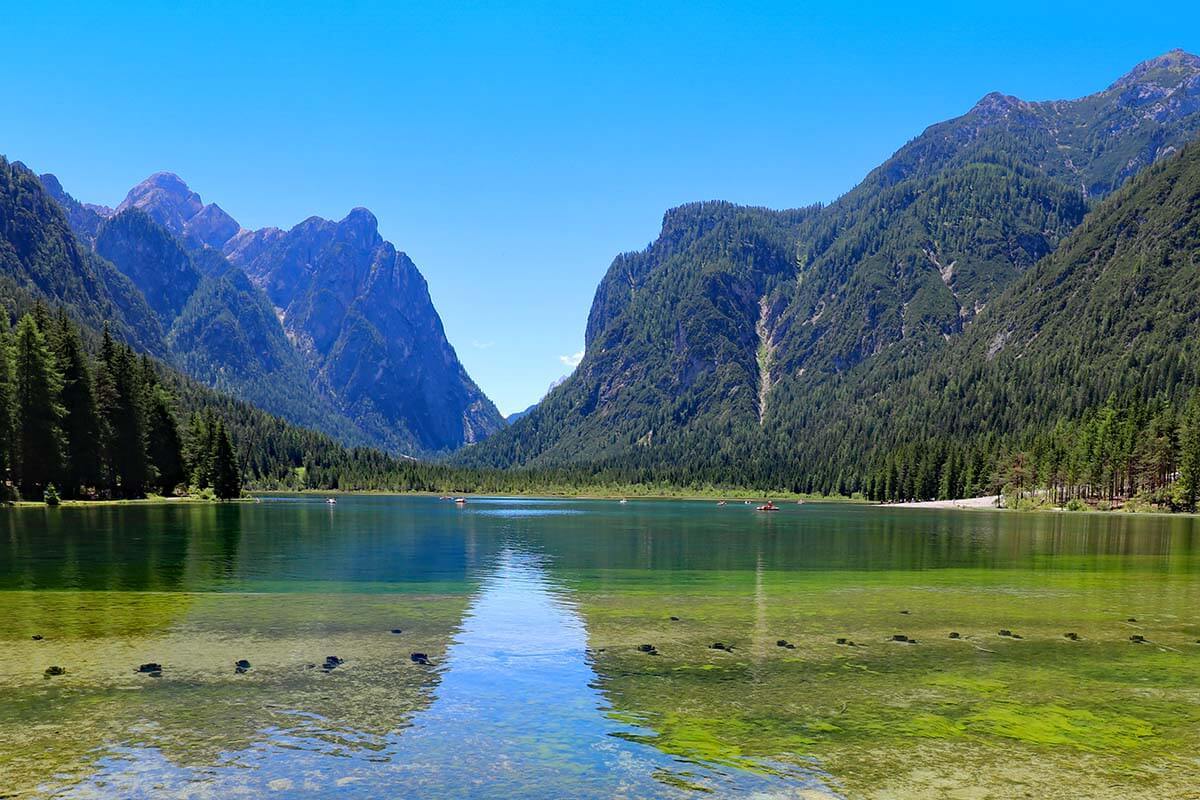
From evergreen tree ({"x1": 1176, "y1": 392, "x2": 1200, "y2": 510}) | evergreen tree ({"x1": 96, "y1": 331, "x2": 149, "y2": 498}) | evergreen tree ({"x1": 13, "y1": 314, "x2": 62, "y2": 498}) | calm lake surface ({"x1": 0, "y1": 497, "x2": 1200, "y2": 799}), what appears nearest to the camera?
calm lake surface ({"x1": 0, "y1": 497, "x2": 1200, "y2": 799})

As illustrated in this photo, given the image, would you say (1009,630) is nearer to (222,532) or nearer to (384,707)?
(384,707)

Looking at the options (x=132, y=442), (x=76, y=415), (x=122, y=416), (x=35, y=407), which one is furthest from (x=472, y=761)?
(x=132, y=442)

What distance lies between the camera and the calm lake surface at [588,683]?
1734 cm

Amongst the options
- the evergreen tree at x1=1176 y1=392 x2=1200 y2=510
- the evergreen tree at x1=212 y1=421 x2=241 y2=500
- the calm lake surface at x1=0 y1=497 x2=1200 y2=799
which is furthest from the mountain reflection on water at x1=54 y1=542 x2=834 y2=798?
the evergreen tree at x1=1176 y1=392 x2=1200 y2=510

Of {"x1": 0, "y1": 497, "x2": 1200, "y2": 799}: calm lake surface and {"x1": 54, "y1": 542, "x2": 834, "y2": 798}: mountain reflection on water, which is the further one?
{"x1": 0, "y1": 497, "x2": 1200, "y2": 799}: calm lake surface

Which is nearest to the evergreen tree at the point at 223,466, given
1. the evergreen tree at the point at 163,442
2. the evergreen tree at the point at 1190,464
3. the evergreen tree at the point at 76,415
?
the evergreen tree at the point at 163,442

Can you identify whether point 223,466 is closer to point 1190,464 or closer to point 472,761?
point 472,761

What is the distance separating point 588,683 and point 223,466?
16771cm

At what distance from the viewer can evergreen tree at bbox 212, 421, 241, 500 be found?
170 meters

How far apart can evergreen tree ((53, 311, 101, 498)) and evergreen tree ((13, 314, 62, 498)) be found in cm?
312

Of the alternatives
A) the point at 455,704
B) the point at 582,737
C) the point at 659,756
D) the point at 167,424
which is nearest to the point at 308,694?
the point at 455,704

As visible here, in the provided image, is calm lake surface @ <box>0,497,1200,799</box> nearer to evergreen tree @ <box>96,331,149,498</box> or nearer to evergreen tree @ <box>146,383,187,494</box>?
evergreen tree @ <box>96,331,149,498</box>

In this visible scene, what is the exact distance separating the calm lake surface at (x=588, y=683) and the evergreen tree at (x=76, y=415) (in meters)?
74.2

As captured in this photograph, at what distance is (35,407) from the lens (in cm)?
11081
